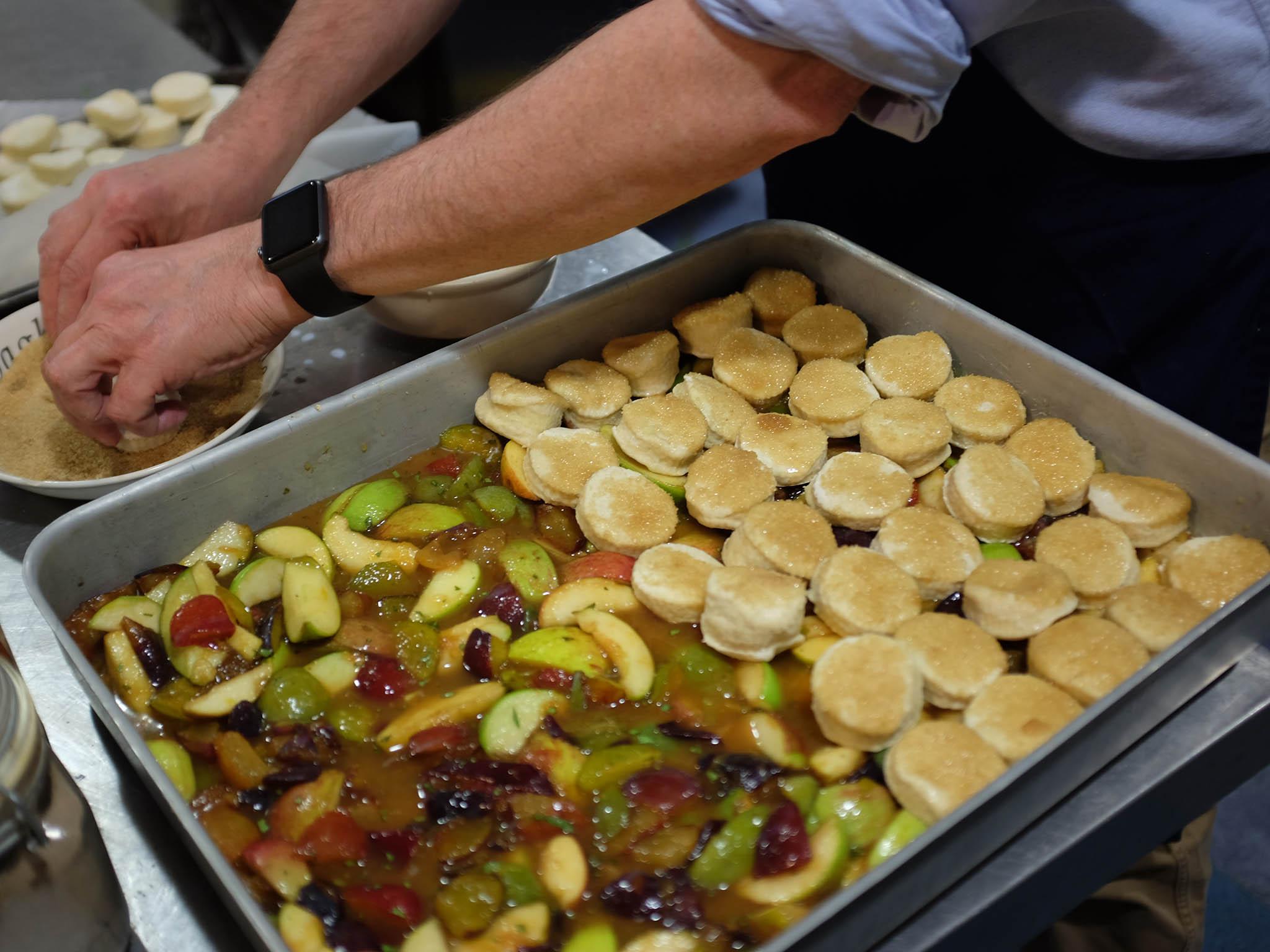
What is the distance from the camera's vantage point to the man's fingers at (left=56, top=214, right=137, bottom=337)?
2.02 m

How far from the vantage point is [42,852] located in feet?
3.70

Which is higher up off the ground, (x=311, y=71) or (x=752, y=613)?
(x=311, y=71)

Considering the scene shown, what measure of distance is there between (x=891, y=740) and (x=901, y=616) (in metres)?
0.21

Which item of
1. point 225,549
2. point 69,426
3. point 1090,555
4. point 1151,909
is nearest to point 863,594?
point 1090,555

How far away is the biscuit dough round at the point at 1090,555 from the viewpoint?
1619 mm

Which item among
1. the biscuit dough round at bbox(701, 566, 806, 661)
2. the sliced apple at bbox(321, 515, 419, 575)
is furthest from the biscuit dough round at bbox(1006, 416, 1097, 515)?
the sliced apple at bbox(321, 515, 419, 575)

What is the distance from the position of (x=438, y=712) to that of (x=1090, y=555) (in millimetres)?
1075

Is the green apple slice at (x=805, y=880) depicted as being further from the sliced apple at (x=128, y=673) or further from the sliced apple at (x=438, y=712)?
the sliced apple at (x=128, y=673)

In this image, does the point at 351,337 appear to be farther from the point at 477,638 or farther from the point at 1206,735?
the point at 1206,735

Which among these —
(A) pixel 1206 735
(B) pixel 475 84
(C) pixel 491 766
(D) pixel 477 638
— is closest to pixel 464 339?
(D) pixel 477 638

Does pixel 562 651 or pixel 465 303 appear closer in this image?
pixel 562 651

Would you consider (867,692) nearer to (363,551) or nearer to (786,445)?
(786,445)

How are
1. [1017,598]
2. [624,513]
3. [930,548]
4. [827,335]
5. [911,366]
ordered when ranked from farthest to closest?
[827,335], [911,366], [624,513], [930,548], [1017,598]

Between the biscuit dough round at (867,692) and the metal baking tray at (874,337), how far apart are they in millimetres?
186
